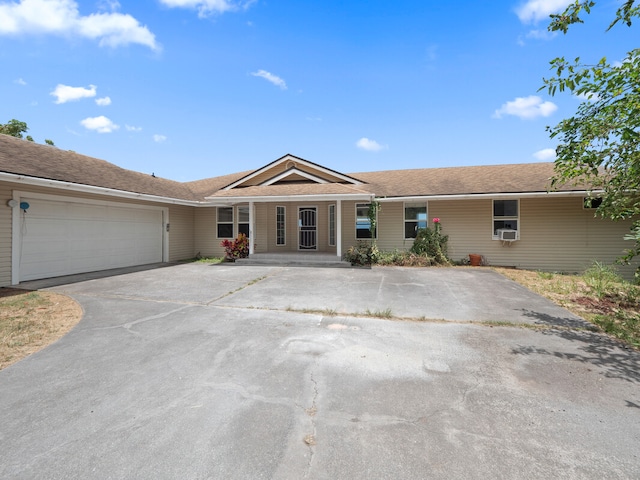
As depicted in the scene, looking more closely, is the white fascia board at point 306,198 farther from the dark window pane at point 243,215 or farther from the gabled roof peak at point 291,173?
the gabled roof peak at point 291,173

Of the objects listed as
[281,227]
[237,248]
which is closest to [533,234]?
[281,227]

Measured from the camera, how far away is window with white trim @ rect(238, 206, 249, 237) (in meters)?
14.7

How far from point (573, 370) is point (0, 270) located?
40.8 ft

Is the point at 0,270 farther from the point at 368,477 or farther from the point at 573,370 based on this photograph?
the point at 573,370

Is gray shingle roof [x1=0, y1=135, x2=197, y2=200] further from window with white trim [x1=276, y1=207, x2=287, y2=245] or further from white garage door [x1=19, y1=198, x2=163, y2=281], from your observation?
window with white trim [x1=276, y1=207, x2=287, y2=245]

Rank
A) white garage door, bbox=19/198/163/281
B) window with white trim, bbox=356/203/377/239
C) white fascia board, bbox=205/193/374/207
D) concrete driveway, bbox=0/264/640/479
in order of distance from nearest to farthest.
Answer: concrete driveway, bbox=0/264/640/479, white garage door, bbox=19/198/163/281, white fascia board, bbox=205/193/374/207, window with white trim, bbox=356/203/377/239

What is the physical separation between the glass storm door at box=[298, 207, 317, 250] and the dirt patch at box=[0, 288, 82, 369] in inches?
364

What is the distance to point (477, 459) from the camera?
2.19 metres

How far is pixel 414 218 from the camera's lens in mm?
13117

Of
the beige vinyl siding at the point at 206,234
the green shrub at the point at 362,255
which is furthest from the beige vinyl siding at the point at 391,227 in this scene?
the beige vinyl siding at the point at 206,234

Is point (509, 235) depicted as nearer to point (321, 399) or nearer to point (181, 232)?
point (321, 399)

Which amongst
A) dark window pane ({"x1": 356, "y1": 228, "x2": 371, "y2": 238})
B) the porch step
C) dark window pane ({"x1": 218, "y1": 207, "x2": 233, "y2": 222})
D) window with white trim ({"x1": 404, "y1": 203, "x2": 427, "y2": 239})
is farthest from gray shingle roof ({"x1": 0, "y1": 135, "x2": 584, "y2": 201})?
the porch step

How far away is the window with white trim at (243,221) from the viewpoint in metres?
14.7

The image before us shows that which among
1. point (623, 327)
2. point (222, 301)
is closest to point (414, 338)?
point (623, 327)
